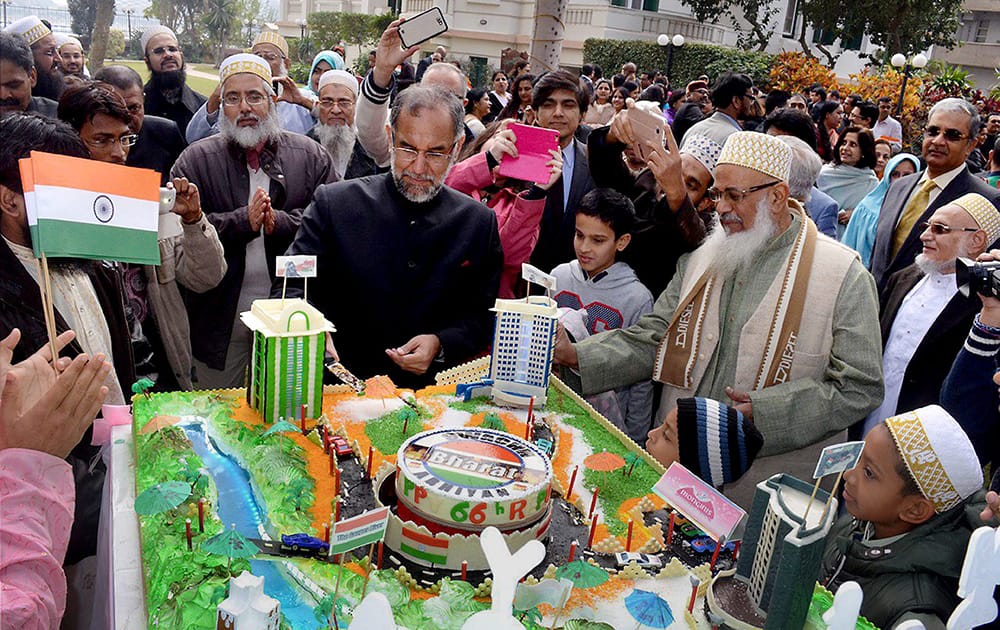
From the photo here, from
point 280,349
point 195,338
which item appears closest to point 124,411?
point 280,349

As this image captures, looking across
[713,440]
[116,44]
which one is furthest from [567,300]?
[116,44]

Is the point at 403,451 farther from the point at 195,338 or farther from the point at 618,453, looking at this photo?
the point at 195,338

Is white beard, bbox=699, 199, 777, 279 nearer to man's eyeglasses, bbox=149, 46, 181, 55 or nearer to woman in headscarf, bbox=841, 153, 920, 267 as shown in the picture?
woman in headscarf, bbox=841, 153, 920, 267

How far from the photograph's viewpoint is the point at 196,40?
129 ft

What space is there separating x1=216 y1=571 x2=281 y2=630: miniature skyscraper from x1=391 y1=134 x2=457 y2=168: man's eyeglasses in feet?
6.11

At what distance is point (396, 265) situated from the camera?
301 cm

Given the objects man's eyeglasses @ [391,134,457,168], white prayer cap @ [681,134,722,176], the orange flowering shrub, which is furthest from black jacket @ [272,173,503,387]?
the orange flowering shrub

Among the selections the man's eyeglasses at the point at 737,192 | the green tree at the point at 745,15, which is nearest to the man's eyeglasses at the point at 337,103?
the man's eyeglasses at the point at 737,192

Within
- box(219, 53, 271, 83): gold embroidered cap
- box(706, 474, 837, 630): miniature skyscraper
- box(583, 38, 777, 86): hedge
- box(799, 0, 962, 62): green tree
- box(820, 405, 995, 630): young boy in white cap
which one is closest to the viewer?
box(706, 474, 837, 630): miniature skyscraper

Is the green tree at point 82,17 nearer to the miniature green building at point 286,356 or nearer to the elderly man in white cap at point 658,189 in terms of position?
the elderly man in white cap at point 658,189

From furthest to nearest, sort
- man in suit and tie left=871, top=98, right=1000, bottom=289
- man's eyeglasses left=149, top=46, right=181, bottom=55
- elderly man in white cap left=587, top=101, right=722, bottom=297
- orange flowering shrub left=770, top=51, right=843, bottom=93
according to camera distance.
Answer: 1. orange flowering shrub left=770, top=51, right=843, bottom=93
2. man's eyeglasses left=149, top=46, right=181, bottom=55
3. man in suit and tie left=871, top=98, right=1000, bottom=289
4. elderly man in white cap left=587, top=101, right=722, bottom=297

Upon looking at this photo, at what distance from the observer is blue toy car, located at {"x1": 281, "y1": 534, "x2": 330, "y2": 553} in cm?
176

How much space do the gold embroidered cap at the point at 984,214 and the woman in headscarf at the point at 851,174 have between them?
11.5 feet

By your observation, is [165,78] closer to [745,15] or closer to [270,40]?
[270,40]
